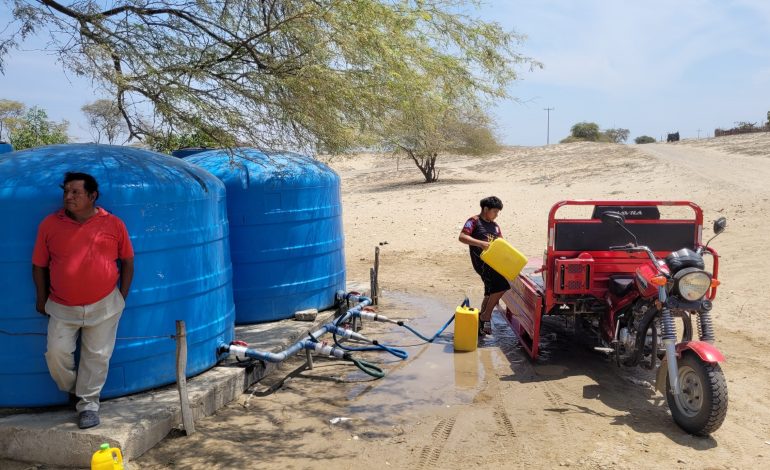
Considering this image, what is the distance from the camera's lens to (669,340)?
4.67 metres

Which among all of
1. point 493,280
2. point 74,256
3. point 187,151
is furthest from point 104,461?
point 493,280

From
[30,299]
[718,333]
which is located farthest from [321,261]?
[718,333]

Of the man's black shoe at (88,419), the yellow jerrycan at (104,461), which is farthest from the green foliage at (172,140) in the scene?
the yellow jerrycan at (104,461)

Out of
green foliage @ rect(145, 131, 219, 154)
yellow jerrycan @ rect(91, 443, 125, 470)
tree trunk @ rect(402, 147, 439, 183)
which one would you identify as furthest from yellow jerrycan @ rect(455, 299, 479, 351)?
tree trunk @ rect(402, 147, 439, 183)

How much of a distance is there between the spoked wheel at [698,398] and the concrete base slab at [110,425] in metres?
3.63

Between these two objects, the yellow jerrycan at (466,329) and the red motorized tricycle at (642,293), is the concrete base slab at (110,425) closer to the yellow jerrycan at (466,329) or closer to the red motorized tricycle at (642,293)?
the yellow jerrycan at (466,329)

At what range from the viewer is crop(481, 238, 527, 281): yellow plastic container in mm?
6426

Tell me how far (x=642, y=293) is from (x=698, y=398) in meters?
0.99

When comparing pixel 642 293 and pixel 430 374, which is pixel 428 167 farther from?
pixel 642 293

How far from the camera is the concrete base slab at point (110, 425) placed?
4.08 metres

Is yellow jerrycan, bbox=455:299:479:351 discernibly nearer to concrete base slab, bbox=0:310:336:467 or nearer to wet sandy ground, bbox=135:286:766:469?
wet sandy ground, bbox=135:286:766:469

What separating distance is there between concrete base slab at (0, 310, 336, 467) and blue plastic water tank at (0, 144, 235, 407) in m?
0.13

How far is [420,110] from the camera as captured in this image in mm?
5363

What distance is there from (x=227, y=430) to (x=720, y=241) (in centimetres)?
1042
